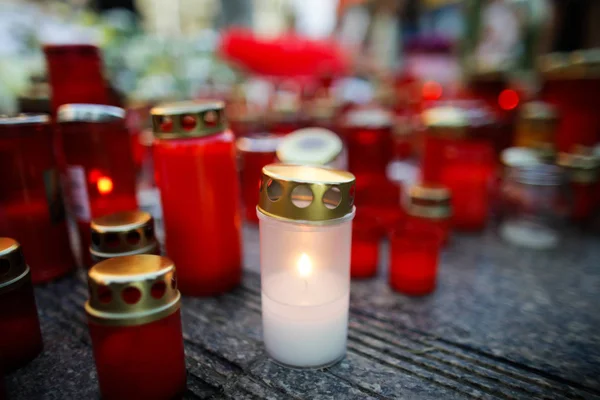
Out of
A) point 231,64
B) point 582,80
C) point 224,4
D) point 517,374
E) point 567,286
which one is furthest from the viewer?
point 224,4

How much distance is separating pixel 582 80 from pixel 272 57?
6.61 feet

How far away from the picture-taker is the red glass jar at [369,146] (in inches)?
35.6

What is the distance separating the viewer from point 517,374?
0.52 meters

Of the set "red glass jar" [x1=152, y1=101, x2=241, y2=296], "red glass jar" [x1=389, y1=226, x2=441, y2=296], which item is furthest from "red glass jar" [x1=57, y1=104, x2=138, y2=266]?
"red glass jar" [x1=389, y1=226, x2=441, y2=296]

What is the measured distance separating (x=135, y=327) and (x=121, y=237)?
0.61 feet

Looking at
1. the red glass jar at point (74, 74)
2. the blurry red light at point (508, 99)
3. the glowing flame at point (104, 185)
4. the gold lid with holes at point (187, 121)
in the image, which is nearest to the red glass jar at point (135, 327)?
the gold lid with holes at point (187, 121)

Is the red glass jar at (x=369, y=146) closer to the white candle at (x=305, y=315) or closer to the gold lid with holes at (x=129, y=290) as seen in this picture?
the white candle at (x=305, y=315)

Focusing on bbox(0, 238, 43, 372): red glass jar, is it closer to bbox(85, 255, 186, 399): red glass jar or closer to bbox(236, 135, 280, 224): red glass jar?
bbox(85, 255, 186, 399): red glass jar

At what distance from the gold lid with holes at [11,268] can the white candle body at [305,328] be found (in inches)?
12.5

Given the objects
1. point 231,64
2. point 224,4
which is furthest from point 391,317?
point 224,4

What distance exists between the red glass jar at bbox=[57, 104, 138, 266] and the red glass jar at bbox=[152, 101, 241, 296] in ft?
0.45

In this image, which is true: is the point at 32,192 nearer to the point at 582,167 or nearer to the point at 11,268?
the point at 11,268

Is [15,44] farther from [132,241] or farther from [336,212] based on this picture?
[336,212]

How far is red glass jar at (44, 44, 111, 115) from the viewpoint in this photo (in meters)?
0.72
